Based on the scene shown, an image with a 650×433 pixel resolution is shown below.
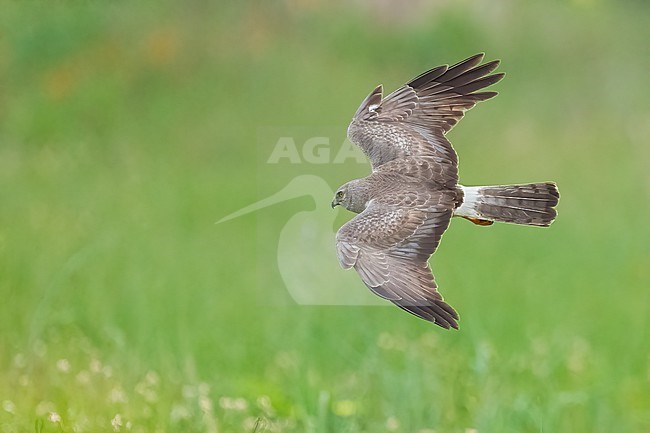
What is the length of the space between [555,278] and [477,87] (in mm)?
6450

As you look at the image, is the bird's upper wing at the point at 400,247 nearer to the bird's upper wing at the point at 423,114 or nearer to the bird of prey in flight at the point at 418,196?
the bird of prey in flight at the point at 418,196

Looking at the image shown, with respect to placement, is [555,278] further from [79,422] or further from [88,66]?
[88,66]

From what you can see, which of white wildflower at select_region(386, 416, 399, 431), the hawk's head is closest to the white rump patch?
the hawk's head

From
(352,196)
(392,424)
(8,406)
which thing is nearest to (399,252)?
(352,196)

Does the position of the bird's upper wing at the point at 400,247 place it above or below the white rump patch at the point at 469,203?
below

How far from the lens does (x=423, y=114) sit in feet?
11.5

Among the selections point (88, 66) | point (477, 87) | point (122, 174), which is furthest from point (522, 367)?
point (88, 66)

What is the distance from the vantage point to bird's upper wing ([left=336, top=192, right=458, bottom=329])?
2.72 metres

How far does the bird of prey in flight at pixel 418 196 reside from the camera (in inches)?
110

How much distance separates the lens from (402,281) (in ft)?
9.12

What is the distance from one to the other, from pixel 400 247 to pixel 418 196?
227 millimetres

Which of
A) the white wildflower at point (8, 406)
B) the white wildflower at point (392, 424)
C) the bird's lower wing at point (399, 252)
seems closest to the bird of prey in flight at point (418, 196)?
the bird's lower wing at point (399, 252)

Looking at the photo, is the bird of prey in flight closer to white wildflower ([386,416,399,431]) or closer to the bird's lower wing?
the bird's lower wing

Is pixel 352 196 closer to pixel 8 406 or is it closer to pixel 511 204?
pixel 511 204
